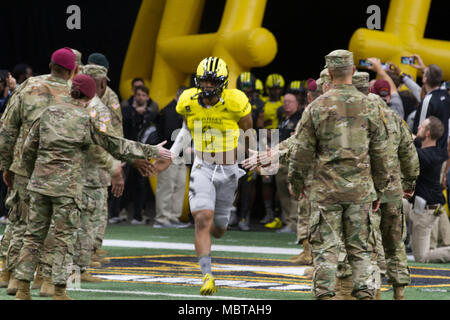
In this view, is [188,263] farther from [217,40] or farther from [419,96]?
[217,40]

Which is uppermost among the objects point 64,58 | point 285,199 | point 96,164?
point 64,58

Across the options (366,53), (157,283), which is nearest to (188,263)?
(157,283)

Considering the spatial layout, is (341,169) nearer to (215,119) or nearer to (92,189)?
(215,119)

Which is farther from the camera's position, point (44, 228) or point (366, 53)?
point (366, 53)

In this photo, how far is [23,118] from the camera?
26.1 ft

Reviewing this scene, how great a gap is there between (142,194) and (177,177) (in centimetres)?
74

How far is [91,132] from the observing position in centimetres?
744

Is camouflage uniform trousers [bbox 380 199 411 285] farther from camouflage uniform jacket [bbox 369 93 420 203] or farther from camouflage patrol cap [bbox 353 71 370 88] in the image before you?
camouflage patrol cap [bbox 353 71 370 88]

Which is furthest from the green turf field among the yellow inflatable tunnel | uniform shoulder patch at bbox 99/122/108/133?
the yellow inflatable tunnel

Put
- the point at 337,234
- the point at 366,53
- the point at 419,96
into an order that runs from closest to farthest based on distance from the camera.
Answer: the point at 337,234, the point at 419,96, the point at 366,53

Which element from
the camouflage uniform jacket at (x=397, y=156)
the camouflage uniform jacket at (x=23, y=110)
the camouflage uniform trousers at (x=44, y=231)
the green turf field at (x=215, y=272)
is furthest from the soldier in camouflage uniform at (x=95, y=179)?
the camouflage uniform jacket at (x=397, y=156)

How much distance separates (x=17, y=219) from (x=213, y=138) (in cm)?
189

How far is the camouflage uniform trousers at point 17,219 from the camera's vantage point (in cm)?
787

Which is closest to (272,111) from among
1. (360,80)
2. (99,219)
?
(99,219)
